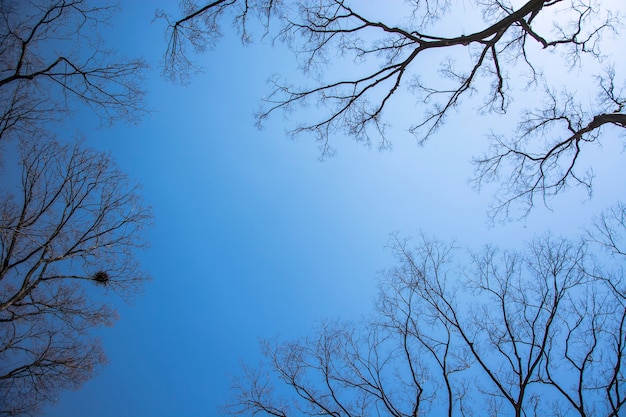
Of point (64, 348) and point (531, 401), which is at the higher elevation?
point (64, 348)

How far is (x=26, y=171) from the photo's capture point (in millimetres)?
7832

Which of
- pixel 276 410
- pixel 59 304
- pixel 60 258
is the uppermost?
pixel 60 258

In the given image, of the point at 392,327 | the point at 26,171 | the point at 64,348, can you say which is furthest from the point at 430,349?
the point at 26,171

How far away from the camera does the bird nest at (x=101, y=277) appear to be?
8.27 meters

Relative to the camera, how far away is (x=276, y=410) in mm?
9969

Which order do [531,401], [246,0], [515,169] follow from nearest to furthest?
[246,0] < [515,169] < [531,401]

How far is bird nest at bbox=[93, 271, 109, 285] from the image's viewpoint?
827cm

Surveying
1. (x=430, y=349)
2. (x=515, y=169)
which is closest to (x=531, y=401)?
(x=430, y=349)

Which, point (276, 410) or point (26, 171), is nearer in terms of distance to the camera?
point (26, 171)

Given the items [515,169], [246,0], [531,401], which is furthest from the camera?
[531,401]

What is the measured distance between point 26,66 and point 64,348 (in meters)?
6.55

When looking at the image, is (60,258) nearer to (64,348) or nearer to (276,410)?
(64,348)

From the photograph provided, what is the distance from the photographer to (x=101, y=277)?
27.2 ft

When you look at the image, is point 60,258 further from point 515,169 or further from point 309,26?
point 515,169
